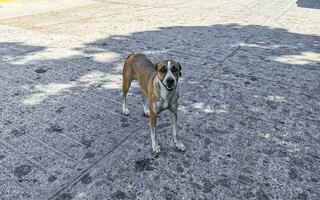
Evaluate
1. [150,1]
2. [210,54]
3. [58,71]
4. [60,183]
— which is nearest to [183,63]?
[210,54]

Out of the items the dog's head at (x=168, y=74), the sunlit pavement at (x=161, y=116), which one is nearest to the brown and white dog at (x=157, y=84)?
the dog's head at (x=168, y=74)

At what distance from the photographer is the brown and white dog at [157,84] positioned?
10.9 feet

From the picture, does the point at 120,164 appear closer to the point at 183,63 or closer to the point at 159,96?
the point at 159,96

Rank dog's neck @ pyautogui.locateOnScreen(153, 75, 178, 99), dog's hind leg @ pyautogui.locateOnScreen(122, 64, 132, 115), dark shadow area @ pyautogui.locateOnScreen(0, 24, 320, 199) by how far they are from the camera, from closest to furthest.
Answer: dark shadow area @ pyautogui.locateOnScreen(0, 24, 320, 199) → dog's neck @ pyautogui.locateOnScreen(153, 75, 178, 99) → dog's hind leg @ pyautogui.locateOnScreen(122, 64, 132, 115)

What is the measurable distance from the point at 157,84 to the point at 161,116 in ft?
3.40

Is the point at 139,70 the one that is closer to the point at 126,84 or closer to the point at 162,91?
the point at 126,84

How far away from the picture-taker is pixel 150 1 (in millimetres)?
13359

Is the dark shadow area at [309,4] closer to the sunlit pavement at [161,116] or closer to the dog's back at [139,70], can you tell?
the sunlit pavement at [161,116]

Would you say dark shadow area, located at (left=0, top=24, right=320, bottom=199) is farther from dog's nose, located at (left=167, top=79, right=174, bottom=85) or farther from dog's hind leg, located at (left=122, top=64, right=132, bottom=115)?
dog's nose, located at (left=167, top=79, right=174, bottom=85)

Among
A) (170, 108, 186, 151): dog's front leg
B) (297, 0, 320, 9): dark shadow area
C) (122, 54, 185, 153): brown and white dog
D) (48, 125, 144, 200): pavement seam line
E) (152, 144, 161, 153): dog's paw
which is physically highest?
(297, 0, 320, 9): dark shadow area

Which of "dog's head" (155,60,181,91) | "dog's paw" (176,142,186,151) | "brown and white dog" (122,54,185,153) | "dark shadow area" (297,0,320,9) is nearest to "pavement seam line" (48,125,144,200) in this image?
"brown and white dog" (122,54,185,153)

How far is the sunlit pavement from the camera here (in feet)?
10.5

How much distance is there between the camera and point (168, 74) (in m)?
3.28

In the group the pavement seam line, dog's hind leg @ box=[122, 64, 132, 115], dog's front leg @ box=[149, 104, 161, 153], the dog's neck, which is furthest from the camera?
dog's hind leg @ box=[122, 64, 132, 115]
